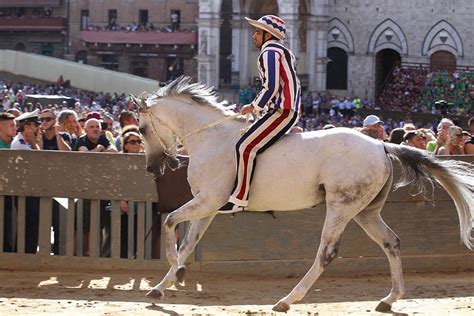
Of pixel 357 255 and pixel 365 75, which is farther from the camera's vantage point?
pixel 365 75

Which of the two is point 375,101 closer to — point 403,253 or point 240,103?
point 240,103

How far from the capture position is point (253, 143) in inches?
460

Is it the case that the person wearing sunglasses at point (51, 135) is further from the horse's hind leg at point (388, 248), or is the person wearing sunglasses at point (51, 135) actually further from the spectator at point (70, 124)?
the horse's hind leg at point (388, 248)

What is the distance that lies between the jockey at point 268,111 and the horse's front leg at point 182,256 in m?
0.59

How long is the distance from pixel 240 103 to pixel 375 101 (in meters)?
7.89

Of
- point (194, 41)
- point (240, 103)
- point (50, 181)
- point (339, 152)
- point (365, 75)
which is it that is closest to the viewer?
point (339, 152)

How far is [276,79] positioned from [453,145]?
5.33 meters

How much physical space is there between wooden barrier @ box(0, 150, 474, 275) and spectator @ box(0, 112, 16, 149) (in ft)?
2.52

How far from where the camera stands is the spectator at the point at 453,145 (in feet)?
53.0

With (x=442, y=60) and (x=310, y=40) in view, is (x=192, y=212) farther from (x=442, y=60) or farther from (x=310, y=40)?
(x=310, y=40)

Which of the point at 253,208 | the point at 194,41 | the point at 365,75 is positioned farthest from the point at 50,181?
the point at 194,41

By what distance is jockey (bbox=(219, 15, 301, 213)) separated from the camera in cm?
1166

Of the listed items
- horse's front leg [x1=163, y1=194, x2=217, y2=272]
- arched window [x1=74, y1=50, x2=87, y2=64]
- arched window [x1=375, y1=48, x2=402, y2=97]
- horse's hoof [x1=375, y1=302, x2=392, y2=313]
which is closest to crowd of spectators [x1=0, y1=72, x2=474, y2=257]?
horse's front leg [x1=163, y1=194, x2=217, y2=272]

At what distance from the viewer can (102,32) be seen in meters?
75.2
